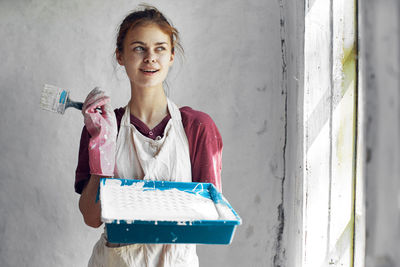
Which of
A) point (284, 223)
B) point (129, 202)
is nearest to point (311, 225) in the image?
point (284, 223)

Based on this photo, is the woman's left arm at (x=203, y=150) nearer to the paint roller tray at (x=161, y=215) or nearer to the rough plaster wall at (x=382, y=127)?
the paint roller tray at (x=161, y=215)

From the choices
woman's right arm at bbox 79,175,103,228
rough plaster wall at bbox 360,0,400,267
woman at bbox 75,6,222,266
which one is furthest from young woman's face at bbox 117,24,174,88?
rough plaster wall at bbox 360,0,400,267

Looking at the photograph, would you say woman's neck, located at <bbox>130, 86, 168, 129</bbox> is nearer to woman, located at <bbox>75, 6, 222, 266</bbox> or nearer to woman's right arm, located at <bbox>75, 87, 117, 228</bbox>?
woman, located at <bbox>75, 6, 222, 266</bbox>

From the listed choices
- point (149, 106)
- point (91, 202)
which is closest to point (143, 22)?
point (149, 106)

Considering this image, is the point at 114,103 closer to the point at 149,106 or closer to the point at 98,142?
the point at 149,106

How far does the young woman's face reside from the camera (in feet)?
4.28

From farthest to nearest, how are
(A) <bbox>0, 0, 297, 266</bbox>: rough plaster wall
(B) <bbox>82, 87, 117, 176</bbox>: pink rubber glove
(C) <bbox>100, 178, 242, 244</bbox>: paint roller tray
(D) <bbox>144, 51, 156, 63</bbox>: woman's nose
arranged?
1. (A) <bbox>0, 0, 297, 266</bbox>: rough plaster wall
2. (D) <bbox>144, 51, 156, 63</bbox>: woman's nose
3. (B) <bbox>82, 87, 117, 176</bbox>: pink rubber glove
4. (C) <bbox>100, 178, 242, 244</bbox>: paint roller tray

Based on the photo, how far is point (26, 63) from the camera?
1582mm

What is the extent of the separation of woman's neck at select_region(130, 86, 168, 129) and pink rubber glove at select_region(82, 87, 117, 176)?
0.38ft

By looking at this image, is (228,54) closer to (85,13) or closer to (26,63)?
(85,13)

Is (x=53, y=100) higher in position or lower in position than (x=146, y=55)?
lower

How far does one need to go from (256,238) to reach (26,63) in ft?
3.25

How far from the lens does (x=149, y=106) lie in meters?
1.34

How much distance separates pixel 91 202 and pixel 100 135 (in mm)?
193
